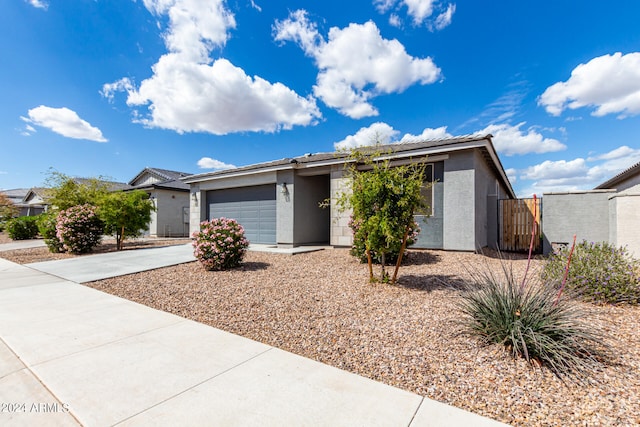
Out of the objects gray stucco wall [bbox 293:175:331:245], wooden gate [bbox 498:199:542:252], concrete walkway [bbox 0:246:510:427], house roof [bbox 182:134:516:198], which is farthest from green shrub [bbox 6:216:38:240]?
wooden gate [bbox 498:199:542:252]

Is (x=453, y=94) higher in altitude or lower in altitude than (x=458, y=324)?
higher

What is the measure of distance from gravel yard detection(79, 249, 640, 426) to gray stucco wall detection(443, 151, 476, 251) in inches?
73.4

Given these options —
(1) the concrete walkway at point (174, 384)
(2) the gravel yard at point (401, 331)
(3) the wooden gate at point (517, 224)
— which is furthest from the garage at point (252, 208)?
(3) the wooden gate at point (517, 224)

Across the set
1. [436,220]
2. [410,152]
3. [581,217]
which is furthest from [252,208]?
[581,217]

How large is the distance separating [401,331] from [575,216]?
9.38 meters

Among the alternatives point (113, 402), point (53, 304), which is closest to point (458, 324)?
point (113, 402)

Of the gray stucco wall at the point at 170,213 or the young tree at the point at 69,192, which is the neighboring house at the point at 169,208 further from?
the young tree at the point at 69,192

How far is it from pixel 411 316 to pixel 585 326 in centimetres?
195

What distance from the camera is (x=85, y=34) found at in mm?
10828

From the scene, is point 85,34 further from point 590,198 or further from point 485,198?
point 590,198

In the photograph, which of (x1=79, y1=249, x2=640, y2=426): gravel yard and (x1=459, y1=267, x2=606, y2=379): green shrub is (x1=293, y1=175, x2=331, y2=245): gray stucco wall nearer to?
(x1=79, y1=249, x2=640, y2=426): gravel yard

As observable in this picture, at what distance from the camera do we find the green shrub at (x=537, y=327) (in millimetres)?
2764

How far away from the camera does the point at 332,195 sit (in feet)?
37.3

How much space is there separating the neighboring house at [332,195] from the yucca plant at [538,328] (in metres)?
3.82
